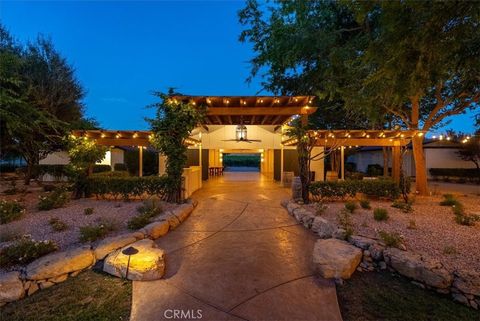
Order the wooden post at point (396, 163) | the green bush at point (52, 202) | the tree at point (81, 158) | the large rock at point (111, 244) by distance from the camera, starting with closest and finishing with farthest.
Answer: the large rock at point (111, 244)
the green bush at point (52, 202)
the tree at point (81, 158)
the wooden post at point (396, 163)

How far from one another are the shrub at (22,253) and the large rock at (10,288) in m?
0.46

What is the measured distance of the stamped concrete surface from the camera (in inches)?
117

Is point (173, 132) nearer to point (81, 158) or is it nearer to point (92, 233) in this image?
point (81, 158)

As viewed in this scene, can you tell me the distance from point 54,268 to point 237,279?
9.05 ft

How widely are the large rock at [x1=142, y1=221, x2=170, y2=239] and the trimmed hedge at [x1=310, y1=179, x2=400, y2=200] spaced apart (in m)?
5.15

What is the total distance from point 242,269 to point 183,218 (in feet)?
10.5

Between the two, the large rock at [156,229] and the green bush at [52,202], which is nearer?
the large rock at [156,229]

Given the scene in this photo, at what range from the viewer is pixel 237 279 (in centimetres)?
363

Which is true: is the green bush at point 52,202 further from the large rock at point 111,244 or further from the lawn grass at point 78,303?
the lawn grass at point 78,303

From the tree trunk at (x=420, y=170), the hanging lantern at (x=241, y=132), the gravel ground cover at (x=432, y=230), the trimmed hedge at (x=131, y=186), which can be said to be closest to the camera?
the gravel ground cover at (x=432, y=230)

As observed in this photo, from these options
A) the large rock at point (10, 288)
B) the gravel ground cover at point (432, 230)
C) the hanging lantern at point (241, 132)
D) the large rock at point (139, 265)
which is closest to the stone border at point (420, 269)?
the gravel ground cover at point (432, 230)

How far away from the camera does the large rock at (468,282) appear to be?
10.8 feet

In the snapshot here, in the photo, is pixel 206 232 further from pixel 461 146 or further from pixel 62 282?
pixel 461 146

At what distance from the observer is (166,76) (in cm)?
17238
